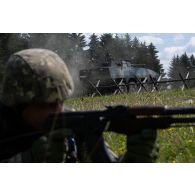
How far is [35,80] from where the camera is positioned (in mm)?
2898

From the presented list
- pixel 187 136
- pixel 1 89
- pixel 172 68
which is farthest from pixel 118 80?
pixel 172 68

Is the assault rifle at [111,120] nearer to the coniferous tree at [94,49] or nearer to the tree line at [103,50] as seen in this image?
the tree line at [103,50]

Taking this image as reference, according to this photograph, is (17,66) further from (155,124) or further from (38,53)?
(155,124)

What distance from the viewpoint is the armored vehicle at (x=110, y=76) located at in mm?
29078

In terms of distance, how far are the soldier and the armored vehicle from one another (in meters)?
24.8

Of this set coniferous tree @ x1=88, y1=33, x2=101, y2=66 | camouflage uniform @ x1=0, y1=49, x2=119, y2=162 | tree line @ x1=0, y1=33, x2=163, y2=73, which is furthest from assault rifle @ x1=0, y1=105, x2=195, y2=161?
coniferous tree @ x1=88, y1=33, x2=101, y2=66

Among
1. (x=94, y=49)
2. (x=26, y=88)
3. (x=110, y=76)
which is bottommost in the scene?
(x=110, y=76)

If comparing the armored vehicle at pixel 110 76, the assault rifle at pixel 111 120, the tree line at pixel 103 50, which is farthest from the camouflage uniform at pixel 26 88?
the tree line at pixel 103 50

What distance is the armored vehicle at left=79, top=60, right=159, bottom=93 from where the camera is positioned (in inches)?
1145

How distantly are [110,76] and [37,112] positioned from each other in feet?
89.2

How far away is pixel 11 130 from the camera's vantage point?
2.88 meters

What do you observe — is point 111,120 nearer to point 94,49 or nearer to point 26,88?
point 26,88

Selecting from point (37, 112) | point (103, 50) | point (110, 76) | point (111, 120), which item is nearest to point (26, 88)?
point (37, 112)

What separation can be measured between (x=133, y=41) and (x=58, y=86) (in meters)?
65.3
